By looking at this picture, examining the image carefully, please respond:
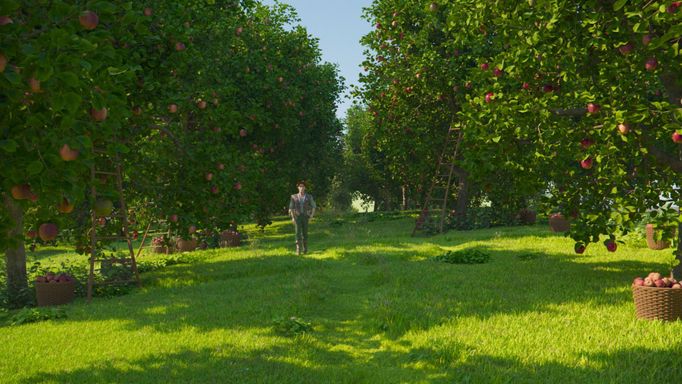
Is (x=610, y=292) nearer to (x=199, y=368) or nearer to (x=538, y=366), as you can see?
(x=538, y=366)

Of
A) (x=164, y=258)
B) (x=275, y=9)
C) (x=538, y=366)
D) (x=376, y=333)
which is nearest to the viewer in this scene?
(x=538, y=366)

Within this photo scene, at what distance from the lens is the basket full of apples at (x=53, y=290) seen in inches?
436

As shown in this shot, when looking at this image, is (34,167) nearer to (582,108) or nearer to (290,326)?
(290,326)

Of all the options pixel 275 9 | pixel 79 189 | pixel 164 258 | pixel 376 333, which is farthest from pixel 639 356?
pixel 275 9

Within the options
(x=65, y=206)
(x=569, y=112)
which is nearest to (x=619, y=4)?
(x=569, y=112)

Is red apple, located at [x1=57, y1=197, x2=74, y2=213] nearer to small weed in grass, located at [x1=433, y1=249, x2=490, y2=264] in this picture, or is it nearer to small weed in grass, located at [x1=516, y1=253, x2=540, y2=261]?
small weed in grass, located at [x1=433, y1=249, x2=490, y2=264]

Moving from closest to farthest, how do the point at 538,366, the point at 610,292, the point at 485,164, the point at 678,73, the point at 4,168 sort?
the point at 4,168 → the point at 538,366 → the point at 678,73 → the point at 610,292 → the point at 485,164

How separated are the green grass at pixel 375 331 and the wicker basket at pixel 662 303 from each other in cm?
20

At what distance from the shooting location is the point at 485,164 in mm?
9422

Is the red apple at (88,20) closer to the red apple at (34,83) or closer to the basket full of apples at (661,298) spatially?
the red apple at (34,83)

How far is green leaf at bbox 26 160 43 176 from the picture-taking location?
139 inches

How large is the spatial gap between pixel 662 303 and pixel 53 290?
423 inches

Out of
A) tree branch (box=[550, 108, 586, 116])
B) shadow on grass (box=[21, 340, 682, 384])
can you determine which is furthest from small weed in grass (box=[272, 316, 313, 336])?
tree branch (box=[550, 108, 586, 116])

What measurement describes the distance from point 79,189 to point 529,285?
8.08 meters
